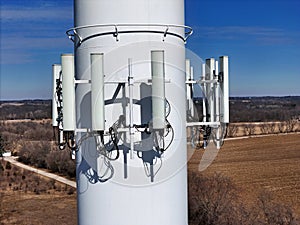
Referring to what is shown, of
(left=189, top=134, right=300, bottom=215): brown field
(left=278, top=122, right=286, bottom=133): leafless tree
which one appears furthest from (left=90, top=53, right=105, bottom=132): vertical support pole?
(left=278, top=122, right=286, bottom=133): leafless tree

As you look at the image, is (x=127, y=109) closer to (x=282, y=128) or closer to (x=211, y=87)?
(x=211, y=87)

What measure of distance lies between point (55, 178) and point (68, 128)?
64.1 ft

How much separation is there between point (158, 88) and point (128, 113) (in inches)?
9.7

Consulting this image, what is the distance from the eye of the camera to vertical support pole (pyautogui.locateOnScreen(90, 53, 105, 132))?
281cm

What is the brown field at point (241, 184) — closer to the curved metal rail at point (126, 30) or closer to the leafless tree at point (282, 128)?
the curved metal rail at point (126, 30)

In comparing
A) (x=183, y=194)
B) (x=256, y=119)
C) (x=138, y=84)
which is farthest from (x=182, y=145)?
(x=256, y=119)

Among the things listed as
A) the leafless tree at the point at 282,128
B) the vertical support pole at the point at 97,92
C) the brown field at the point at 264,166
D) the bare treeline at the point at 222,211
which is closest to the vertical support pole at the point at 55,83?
the vertical support pole at the point at 97,92

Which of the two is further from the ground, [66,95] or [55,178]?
[66,95]

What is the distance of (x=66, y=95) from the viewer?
2.97 m

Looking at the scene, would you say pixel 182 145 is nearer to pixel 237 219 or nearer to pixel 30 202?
pixel 237 219

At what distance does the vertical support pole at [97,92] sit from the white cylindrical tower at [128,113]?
0.23 feet

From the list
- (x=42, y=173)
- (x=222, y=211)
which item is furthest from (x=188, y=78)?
(x=42, y=173)

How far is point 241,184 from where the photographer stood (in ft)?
62.8

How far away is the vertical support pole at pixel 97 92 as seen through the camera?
2.81 metres
